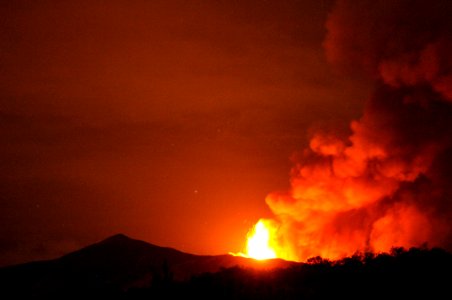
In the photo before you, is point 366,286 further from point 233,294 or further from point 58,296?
point 58,296

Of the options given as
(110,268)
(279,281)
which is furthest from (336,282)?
(110,268)

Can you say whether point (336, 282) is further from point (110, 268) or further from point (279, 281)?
point (110, 268)

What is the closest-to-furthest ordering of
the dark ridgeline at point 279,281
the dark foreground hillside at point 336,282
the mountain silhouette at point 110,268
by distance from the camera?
1. the dark foreground hillside at point 336,282
2. the dark ridgeline at point 279,281
3. the mountain silhouette at point 110,268

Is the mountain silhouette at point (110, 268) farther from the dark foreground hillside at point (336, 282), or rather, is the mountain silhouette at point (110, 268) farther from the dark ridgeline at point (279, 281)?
the dark foreground hillside at point (336, 282)

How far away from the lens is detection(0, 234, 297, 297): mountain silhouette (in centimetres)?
7856

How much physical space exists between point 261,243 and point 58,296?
2802 centimetres

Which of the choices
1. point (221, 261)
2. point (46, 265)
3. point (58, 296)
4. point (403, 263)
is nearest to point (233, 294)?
point (403, 263)

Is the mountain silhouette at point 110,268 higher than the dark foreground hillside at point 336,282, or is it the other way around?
the mountain silhouette at point 110,268

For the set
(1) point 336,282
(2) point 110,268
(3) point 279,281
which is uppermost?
(2) point 110,268

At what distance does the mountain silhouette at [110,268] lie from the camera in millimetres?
78562

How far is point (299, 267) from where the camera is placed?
65.4m

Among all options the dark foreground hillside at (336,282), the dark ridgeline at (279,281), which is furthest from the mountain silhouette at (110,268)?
the dark foreground hillside at (336,282)

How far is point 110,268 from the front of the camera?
311 feet

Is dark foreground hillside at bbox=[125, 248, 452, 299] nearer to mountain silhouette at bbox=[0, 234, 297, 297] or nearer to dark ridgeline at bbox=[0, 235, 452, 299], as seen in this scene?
dark ridgeline at bbox=[0, 235, 452, 299]
